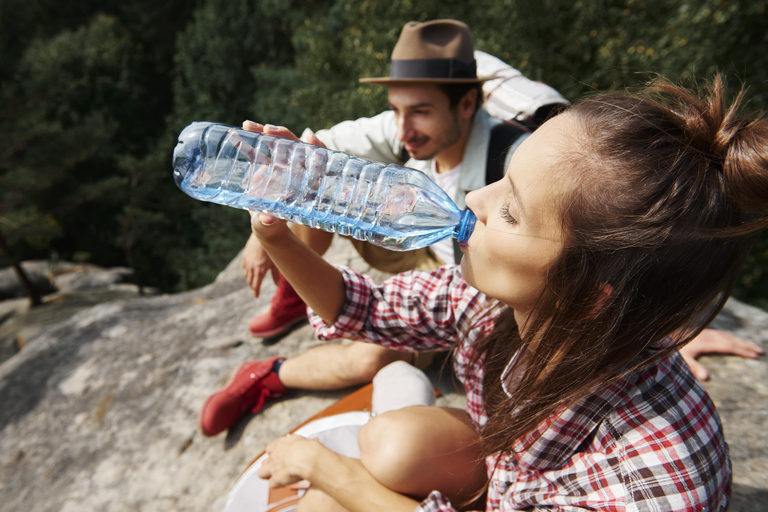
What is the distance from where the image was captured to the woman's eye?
44.8 inches

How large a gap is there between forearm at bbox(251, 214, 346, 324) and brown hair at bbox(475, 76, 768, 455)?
0.77m

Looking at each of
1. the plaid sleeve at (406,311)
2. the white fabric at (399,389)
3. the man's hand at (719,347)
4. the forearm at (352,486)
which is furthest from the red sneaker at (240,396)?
the man's hand at (719,347)

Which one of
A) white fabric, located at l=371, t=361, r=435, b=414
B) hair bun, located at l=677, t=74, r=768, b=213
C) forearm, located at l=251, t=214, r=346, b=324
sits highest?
hair bun, located at l=677, t=74, r=768, b=213

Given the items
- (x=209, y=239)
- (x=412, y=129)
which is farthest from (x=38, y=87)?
(x=412, y=129)

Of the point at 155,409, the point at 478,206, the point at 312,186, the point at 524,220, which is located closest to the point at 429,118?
the point at 312,186

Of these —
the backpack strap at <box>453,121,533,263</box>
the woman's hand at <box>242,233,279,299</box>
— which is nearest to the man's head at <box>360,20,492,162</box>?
the backpack strap at <box>453,121,533,263</box>

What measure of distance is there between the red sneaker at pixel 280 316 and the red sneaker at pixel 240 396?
454 mm

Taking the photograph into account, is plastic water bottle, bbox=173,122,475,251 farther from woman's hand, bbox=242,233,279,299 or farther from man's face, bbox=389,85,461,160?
man's face, bbox=389,85,461,160

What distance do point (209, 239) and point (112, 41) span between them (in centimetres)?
1007

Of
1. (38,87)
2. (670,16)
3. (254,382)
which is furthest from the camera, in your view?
(38,87)

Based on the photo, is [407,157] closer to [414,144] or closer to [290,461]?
[414,144]

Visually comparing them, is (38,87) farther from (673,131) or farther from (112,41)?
(673,131)

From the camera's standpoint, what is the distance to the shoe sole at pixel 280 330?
10.1 ft

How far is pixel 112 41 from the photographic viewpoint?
20062mm
